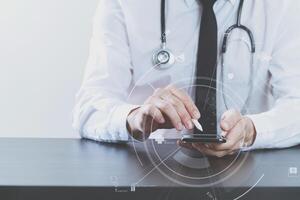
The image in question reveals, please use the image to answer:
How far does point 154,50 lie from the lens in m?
0.88

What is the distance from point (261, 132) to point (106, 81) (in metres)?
0.29

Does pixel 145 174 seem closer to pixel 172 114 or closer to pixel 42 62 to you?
pixel 172 114

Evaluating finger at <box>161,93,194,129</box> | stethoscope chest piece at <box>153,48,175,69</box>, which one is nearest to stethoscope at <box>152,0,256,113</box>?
stethoscope chest piece at <box>153,48,175,69</box>

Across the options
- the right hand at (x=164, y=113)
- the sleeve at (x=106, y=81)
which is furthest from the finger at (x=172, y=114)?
the sleeve at (x=106, y=81)

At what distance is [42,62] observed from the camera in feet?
2.88

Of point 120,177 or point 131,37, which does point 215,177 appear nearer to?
point 120,177

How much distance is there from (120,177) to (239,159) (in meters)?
0.19

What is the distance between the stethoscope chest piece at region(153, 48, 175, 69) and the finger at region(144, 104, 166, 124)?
3.9 inches

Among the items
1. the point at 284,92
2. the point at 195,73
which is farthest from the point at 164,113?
the point at 284,92

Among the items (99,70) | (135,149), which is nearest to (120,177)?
(135,149)

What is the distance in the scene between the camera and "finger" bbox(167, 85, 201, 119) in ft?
2.54

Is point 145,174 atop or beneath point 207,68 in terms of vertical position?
beneath

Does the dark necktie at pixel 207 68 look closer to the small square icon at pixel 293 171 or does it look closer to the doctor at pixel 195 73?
the doctor at pixel 195 73

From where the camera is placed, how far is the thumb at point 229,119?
0.77 meters
